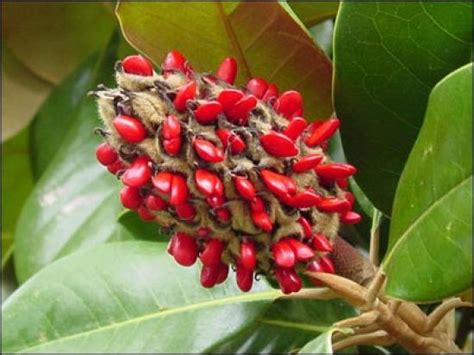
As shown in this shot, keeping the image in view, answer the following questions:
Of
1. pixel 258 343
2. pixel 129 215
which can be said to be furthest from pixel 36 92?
pixel 258 343

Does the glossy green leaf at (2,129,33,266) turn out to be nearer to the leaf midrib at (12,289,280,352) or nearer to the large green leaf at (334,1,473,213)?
the leaf midrib at (12,289,280,352)

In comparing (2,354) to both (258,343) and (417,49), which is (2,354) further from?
(417,49)

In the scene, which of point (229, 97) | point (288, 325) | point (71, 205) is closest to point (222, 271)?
point (229, 97)

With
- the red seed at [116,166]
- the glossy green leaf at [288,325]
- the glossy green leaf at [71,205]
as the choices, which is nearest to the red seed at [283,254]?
the red seed at [116,166]

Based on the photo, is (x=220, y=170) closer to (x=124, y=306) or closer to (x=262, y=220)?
(x=262, y=220)

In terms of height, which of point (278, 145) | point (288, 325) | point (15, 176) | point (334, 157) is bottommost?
point (15, 176)

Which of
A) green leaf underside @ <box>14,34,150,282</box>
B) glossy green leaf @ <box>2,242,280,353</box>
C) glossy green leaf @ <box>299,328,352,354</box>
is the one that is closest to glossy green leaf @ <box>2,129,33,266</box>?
green leaf underside @ <box>14,34,150,282</box>

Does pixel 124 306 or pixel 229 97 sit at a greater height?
pixel 229 97
